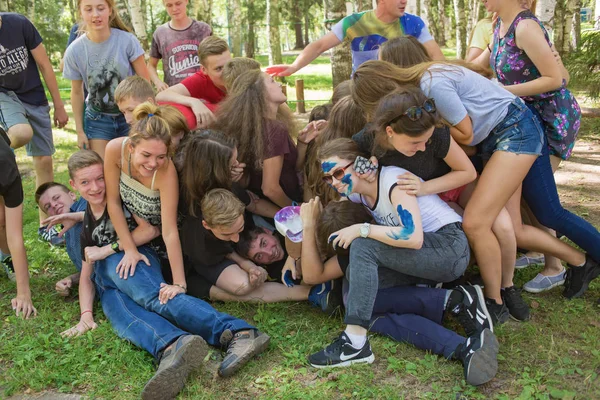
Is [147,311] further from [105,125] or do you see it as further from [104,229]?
[105,125]

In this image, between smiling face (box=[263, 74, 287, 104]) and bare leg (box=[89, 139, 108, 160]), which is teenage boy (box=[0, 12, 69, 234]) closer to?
bare leg (box=[89, 139, 108, 160])

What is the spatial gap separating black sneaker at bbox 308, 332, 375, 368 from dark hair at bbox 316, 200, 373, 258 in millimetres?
602

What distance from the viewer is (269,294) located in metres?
3.68

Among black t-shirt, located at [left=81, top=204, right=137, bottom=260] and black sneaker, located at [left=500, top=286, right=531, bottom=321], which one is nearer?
black sneaker, located at [left=500, top=286, right=531, bottom=321]

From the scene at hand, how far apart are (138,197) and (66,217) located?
2.72 feet

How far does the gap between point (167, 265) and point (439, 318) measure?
184 centimetres

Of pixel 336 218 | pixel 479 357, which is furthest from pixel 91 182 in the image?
pixel 479 357

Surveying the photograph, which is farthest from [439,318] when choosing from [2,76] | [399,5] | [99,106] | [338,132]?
[2,76]

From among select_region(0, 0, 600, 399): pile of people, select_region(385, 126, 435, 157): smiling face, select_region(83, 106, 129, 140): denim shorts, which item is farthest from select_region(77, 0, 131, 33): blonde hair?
select_region(385, 126, 435, 157): smiling face

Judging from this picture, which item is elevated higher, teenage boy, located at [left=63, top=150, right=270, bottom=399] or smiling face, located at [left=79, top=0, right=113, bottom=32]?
smiling face, located at [left=79, top=0, right=113, bottom=32]

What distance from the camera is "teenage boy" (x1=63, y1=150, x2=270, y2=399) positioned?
110 inches

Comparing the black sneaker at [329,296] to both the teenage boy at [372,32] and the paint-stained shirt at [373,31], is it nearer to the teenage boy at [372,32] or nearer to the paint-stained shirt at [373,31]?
the teenage boy at [372,32]

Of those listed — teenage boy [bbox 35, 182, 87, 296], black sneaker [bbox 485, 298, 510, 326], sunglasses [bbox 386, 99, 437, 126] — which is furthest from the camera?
teenage boy [bbox 35, 182, 87, 296]

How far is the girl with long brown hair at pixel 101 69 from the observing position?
16.2 ft
